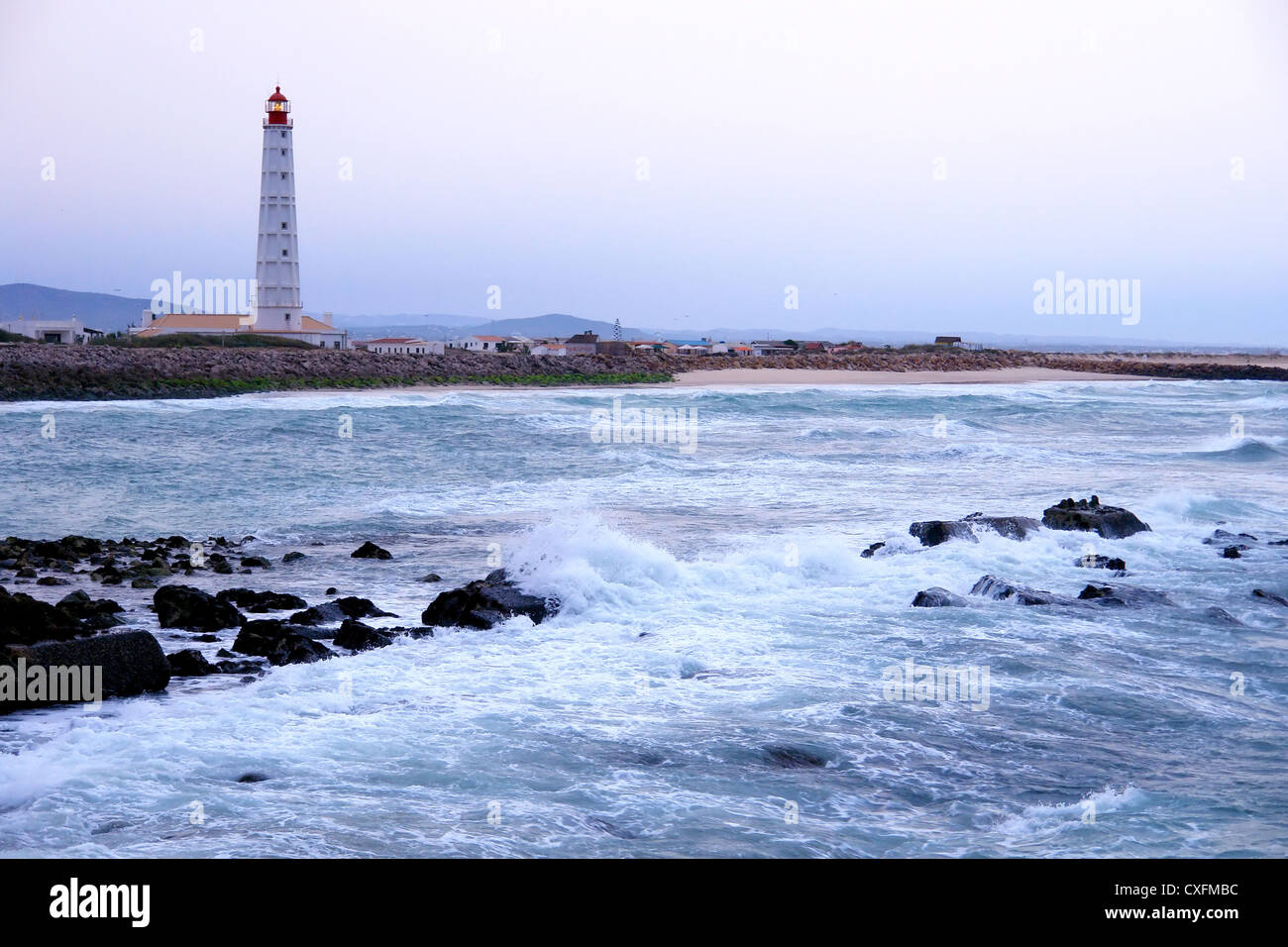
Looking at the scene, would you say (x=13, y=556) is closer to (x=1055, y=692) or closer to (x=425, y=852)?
(x=425, y=852)

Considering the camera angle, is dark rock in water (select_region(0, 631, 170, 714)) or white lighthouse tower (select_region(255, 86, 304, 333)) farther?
white lighthouse tower (select_region(255, 86, 304, 333))

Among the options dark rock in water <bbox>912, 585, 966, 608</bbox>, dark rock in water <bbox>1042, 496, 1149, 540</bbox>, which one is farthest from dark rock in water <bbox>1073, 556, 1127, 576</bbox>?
dark rock in water <bbox>912, 585, 966, 608</bbox>

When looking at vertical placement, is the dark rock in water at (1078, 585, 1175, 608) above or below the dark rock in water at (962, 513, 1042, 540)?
below

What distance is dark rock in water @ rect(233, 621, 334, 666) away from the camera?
26.8ft

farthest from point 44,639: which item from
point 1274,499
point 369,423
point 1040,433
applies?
point 1040,433

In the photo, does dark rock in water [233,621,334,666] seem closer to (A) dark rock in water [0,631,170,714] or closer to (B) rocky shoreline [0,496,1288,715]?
(B) rocky shoreline [0,496,1288,715]

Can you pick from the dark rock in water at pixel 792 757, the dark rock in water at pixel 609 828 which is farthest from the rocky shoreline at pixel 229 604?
the dark rock in water at pixel 792 757

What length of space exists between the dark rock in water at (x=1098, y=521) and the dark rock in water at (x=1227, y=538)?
764mm

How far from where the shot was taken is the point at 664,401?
41875 millimetres

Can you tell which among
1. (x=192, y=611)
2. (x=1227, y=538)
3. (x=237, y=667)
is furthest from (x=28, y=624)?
(x=1227, y=538)

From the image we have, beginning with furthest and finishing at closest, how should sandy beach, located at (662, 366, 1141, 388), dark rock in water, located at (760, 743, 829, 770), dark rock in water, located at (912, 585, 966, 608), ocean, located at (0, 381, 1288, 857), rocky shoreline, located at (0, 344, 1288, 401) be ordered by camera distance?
1. sandy beach, located at (662, 366, 1141, 388)
2. rocky shoreline, located at (0, 344, 1288, 401)
3. dark rock in water, located at (912, 585, 966, 608)
4. dark rock in water, located at (760, 743, 829, 770)
5. ocean, located at (0, 381, 1288, 857)

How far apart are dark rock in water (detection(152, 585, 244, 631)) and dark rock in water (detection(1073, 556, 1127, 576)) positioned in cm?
902

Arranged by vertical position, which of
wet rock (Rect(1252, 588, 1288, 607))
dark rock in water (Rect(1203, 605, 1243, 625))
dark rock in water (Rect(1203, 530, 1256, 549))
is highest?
dark rock in water (Rect(1203, 530, 1256, 549))

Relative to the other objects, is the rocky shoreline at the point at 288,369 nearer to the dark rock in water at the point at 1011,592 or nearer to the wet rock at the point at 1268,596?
the dark rock in water at the point at 1011,592
